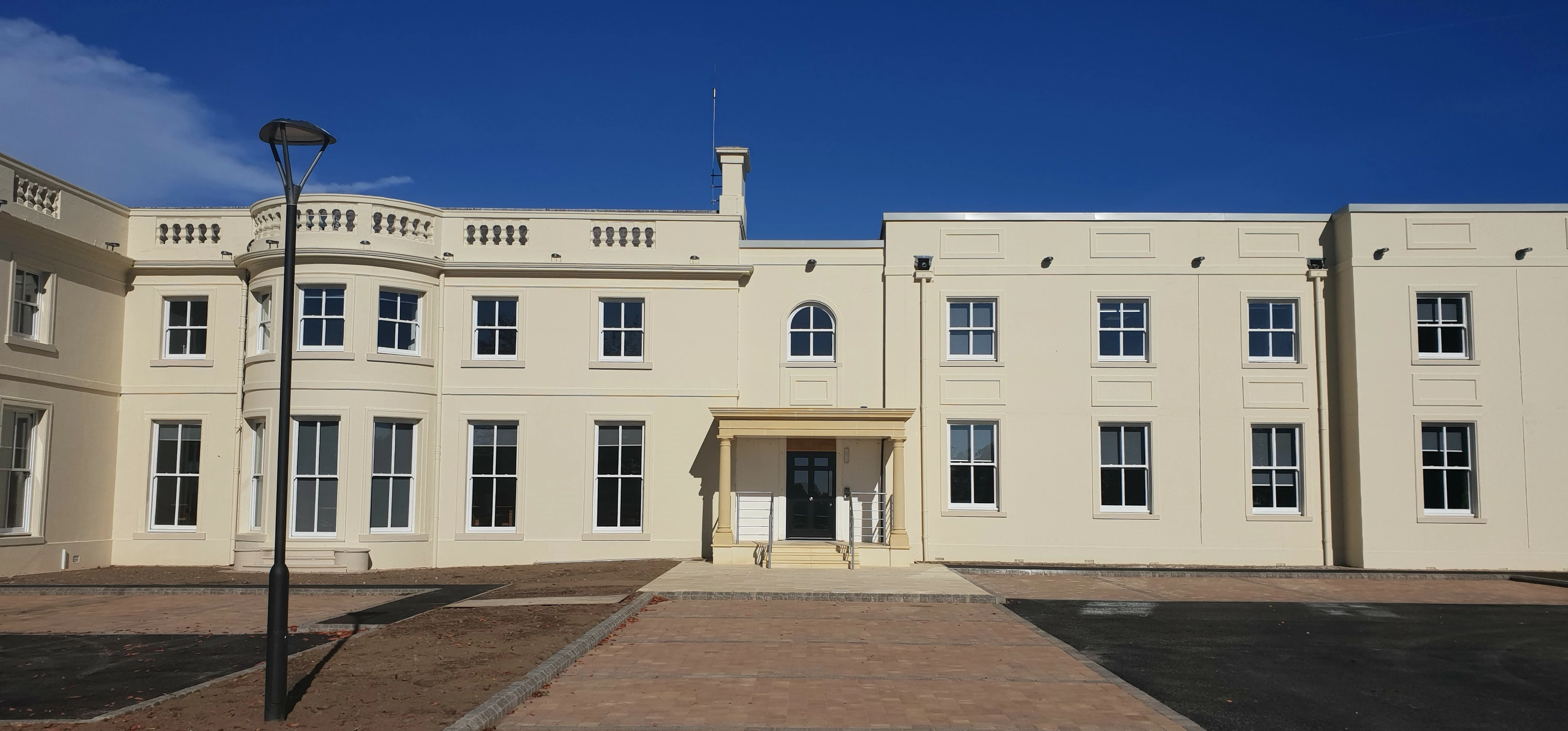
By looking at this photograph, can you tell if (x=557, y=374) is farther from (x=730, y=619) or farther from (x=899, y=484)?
(x=730, y=619)

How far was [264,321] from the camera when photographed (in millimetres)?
20891

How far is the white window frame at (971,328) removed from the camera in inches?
848

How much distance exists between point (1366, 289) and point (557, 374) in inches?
617

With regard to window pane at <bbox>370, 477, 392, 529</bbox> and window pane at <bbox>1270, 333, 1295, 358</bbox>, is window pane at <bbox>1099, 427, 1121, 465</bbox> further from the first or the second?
window pane at <bbox>370, 477, 392, 529</bbox>

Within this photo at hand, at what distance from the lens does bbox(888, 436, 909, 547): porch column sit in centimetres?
1995

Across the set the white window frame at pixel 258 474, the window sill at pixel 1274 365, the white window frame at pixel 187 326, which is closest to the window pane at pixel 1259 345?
the window sill at pixel 1274 365

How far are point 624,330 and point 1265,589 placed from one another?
12.4 metres

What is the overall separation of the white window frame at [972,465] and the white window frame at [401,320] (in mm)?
10503

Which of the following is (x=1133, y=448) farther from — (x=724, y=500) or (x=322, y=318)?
(x=322, y=318)

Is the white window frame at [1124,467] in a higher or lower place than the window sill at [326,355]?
lower

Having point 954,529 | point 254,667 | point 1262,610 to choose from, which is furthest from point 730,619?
point 954,529

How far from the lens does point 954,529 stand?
21.1m

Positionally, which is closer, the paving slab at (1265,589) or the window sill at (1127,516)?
the paving slab at (1265,589)

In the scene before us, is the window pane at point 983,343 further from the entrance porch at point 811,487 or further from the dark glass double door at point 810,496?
the dark glass double door at point 810,496
